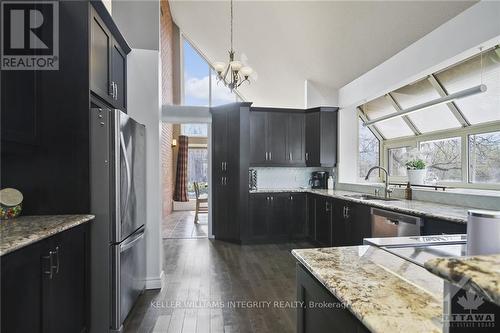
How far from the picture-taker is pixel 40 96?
1.96 meters

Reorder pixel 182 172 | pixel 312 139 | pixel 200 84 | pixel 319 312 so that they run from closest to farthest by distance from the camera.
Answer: pixel 319 312 → pixel 312 139 → pixel 200 84 → pixel 182 172

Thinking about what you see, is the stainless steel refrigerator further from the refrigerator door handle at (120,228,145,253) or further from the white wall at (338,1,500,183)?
the white wall at (338,1,500,183)

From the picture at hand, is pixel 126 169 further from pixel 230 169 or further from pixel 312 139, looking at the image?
pixel 312 139

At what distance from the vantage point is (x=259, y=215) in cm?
468

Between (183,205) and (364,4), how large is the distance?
6975mm

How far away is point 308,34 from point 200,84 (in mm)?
4646

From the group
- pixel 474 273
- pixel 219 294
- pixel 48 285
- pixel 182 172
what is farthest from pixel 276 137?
pixel 182 172

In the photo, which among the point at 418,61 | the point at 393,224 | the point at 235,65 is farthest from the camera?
the point at 235,65

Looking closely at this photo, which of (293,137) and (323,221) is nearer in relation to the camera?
(323,221)

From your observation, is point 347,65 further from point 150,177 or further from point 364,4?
point 150,177

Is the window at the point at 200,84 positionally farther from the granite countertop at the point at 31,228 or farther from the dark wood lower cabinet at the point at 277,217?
the granite countertop at the point at 31,228

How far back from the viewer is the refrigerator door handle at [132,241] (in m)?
2.18

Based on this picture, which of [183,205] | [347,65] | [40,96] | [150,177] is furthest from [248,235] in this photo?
[183,205]

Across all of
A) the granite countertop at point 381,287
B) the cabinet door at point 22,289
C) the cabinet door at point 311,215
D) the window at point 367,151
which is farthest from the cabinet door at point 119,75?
the window at point 367,151
